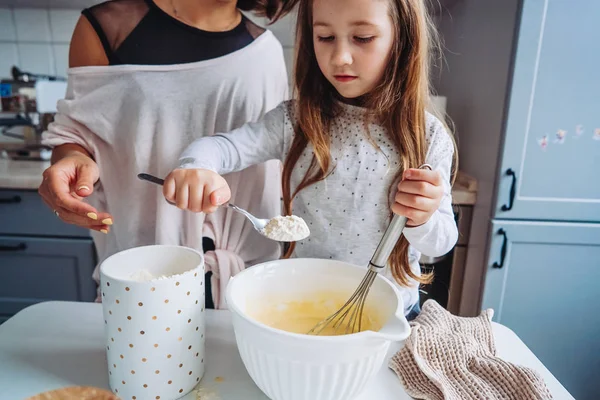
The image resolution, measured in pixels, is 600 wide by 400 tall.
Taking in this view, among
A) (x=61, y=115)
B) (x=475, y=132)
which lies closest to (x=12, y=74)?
(x=61, y=115)

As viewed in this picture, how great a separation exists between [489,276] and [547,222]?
232 mm

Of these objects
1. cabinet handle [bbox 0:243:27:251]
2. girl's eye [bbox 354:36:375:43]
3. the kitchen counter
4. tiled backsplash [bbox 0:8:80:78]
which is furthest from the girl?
tiled backsplash [bbox 0:8:80:78]

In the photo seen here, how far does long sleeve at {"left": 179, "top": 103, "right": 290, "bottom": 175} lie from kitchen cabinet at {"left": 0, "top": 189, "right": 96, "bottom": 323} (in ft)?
2.86

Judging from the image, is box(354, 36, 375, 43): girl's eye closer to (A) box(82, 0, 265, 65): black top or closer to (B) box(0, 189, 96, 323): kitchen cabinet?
(A) box(82, 0, 265, 65): black top

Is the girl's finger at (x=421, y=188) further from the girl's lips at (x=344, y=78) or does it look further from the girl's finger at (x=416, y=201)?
the girl's lips at (x=344, y=78)

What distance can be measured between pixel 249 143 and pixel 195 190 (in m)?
0.20

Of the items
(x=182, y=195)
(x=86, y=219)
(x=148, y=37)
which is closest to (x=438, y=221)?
(x=182, y=195)

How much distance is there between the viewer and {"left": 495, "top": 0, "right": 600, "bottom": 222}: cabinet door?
43.2 inches

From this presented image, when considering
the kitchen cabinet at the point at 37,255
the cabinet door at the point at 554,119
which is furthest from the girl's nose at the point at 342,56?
the kitchen cabinet at the point at 37,255

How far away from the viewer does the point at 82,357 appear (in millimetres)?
487

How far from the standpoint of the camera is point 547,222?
47.8 inches

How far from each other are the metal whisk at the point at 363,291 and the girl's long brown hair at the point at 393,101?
0.17 m

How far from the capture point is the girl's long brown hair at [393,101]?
0.60 metres

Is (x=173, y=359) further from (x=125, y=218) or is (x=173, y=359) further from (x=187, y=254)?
(x=125, y=218)
